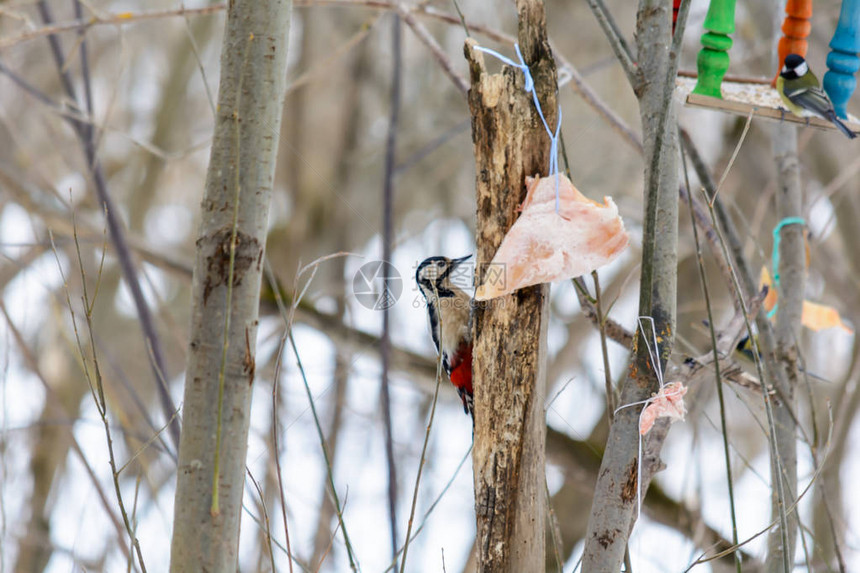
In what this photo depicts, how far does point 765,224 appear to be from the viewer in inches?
176

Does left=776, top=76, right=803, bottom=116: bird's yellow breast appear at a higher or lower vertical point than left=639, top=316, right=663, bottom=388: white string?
higher

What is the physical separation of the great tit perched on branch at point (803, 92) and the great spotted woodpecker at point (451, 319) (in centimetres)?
94

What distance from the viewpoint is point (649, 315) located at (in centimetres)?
141

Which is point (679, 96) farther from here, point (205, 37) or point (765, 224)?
point (205, 37)

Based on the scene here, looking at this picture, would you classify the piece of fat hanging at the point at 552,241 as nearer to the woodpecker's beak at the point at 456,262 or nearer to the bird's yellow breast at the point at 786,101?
the bird's yellow breast at the point at 786,101

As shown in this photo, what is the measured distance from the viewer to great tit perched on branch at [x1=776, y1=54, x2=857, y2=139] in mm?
1789

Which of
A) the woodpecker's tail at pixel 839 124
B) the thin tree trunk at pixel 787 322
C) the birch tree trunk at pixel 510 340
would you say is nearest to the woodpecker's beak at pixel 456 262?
the birch tree trunk at pixel 510 340

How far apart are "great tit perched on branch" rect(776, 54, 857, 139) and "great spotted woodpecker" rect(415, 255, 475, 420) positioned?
3.10ft

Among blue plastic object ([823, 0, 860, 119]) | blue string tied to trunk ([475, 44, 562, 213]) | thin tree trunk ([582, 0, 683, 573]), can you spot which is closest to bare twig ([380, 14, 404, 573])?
blue string tied to trunk ([475, 44, 562, 213])

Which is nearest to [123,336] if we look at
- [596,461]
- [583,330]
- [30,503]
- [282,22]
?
[30,503]

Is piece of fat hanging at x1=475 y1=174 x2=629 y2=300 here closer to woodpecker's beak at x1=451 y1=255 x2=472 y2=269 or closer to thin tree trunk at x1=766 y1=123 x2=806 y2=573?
thin tree trunk at x1=766 y1=123 x2=806 y2=573

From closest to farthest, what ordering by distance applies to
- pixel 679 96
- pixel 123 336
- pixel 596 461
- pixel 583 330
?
pixel 679 96 → pixel 596 461 → pixel 583 330 → pixel 123 336

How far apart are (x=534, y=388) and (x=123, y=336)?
202 inches

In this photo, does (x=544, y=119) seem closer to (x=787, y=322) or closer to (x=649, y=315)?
(x=649, y=315)
